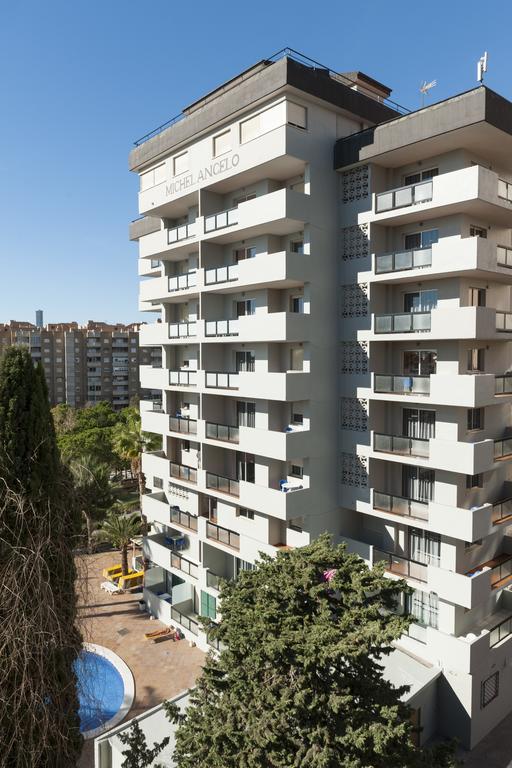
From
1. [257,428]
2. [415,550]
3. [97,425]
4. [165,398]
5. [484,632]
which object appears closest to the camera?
[484,632]

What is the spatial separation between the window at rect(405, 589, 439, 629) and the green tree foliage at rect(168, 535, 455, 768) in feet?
19.3

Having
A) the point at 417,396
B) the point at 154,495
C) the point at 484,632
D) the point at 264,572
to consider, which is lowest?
the point at 484,632

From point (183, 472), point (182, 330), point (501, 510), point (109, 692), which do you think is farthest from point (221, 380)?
point (109, 692)

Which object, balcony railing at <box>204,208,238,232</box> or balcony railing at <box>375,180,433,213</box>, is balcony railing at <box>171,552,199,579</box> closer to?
balcony railing at <box>204,208,238,232</box>

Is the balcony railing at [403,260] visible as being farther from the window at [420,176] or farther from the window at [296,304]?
Result: the window at [296,304]

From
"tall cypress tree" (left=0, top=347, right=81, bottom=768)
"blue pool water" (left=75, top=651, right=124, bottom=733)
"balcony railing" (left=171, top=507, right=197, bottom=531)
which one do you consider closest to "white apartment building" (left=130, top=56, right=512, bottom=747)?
"balcony railing" (left=171, top=507, right=197, bottom=531)

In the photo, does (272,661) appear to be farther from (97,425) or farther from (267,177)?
(97,425)

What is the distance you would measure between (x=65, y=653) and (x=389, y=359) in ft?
45.6

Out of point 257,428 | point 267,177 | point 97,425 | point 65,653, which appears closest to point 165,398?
point 257,428

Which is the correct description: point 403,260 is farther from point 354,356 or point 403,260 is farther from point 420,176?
point 354,356

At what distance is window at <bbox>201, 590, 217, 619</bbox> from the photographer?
21.4 metres

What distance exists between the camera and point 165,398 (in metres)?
25.2

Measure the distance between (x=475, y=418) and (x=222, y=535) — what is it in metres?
11.3

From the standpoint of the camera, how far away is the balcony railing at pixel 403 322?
1622 centimetres
